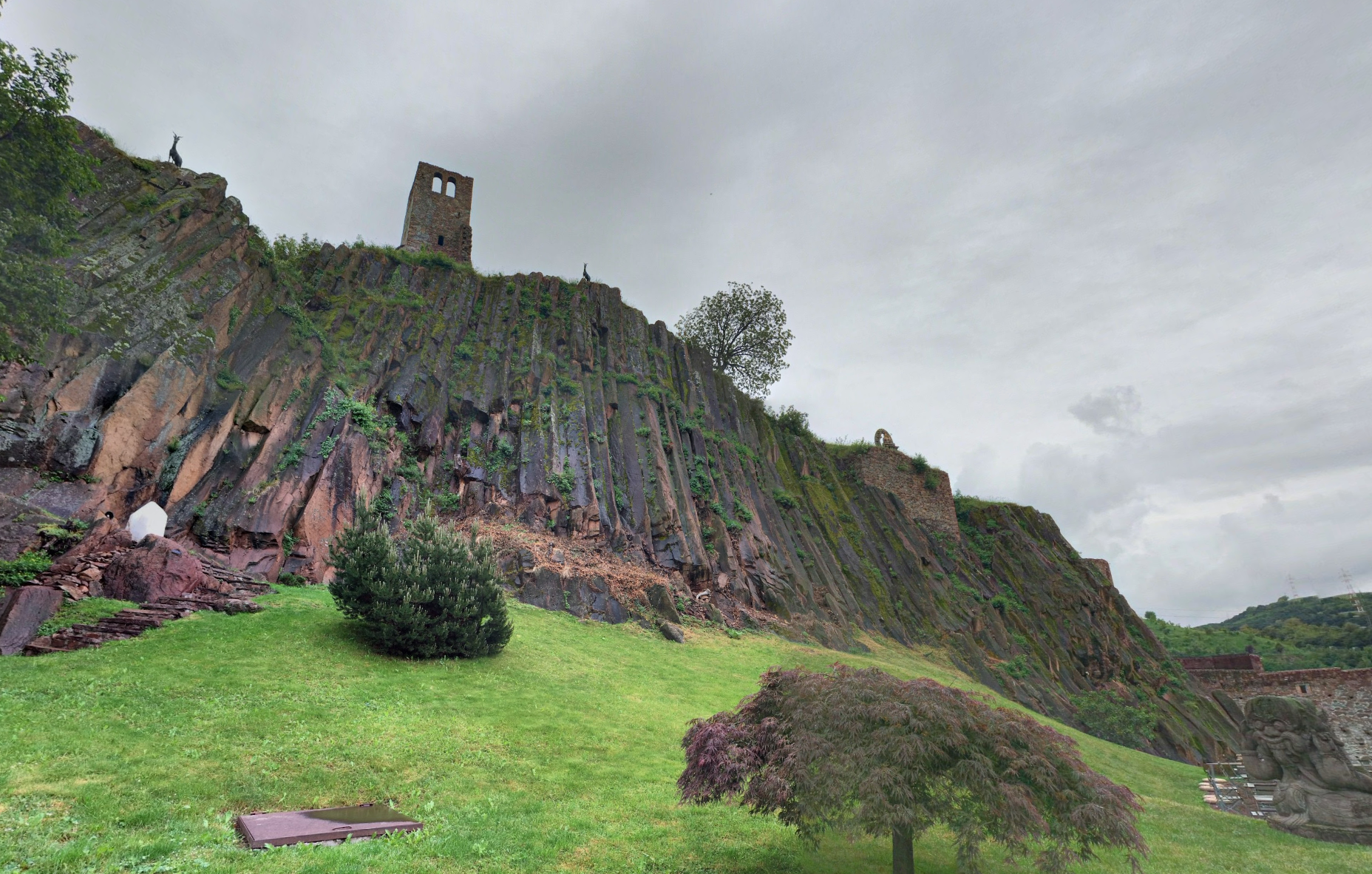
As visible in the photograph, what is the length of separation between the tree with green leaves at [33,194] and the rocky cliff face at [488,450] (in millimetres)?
1510

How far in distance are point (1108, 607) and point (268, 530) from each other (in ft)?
163

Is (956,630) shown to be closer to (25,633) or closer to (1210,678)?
(1210,678)

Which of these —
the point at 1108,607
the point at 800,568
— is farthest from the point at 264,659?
the point at 1108,607

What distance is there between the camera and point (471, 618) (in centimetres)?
1588

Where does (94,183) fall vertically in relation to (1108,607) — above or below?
above

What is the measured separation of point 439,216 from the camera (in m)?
43.4

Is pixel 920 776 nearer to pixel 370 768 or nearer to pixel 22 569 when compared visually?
pixel 370 768

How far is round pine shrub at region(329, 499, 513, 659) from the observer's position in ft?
49.1

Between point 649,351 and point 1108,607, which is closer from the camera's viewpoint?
point 649,351

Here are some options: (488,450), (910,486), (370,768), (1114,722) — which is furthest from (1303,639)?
(370,768)

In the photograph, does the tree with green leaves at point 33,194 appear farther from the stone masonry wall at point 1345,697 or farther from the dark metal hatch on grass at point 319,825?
the stone masonry wall at point 1345,697

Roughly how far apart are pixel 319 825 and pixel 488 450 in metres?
21.6

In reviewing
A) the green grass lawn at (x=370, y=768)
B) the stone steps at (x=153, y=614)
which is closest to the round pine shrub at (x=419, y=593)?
the green grass lawn at (x=370, y=768)

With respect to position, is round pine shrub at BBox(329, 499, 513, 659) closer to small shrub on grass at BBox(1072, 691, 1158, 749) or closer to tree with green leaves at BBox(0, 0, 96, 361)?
tree with green leaves at BBox(0, 0, 96, 361)
